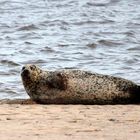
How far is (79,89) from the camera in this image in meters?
8.06

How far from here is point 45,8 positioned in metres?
19.0

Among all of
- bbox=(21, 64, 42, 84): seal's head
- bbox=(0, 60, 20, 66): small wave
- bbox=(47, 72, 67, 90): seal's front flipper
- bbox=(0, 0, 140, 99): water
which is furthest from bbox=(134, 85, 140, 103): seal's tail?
bbox=(0, 60, 20, 66): small wave

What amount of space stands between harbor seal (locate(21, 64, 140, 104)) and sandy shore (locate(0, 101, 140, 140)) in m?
0.37

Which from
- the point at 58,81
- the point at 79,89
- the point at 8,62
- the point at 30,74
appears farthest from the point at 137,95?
the point at 8,62

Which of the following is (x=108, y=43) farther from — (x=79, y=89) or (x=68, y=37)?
(x=79, y=89)

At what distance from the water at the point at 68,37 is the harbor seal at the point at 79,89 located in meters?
1.37

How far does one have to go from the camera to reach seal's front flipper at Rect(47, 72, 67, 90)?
804cm

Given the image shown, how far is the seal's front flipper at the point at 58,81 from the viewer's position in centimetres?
804

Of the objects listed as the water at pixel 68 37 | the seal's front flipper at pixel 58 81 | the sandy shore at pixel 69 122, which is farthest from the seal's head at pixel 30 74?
the water at pixel 68 37

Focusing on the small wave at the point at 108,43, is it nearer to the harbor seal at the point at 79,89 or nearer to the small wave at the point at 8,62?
the small wave at the point at 8,62

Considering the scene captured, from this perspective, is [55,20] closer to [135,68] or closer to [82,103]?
[135,68]

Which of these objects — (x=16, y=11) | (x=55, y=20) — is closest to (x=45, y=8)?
(x=16, y=11)

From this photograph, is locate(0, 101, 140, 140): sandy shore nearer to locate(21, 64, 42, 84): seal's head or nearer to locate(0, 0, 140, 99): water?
locate(21, 64, 42, 84): seal's head

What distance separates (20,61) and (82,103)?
4050 millimetres
